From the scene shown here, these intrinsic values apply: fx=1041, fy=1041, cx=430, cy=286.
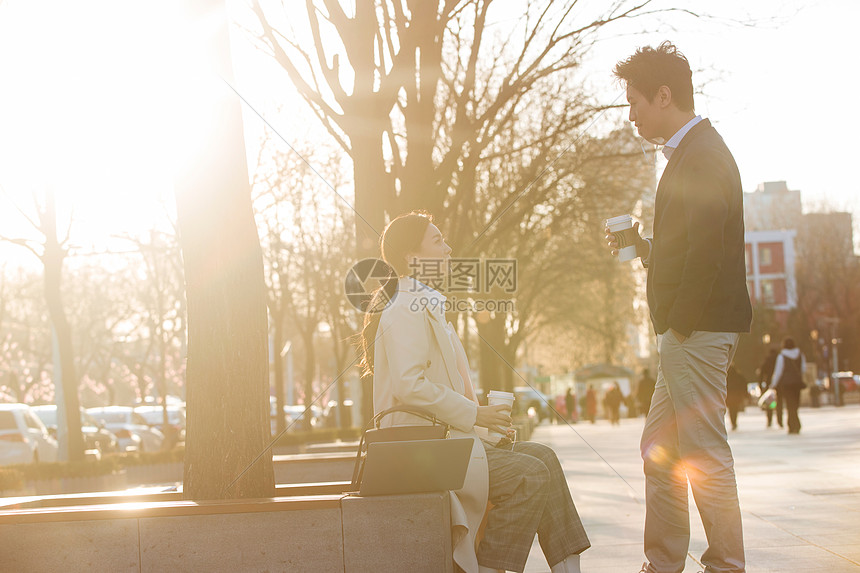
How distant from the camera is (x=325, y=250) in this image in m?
31.0

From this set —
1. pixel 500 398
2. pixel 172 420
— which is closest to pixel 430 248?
pixel 500 398

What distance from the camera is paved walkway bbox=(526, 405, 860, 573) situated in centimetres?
573

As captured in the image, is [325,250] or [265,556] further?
[325,250]

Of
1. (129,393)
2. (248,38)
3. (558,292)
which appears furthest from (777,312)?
(248,38)

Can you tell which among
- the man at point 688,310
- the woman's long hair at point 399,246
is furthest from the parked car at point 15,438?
the man at point 688,310

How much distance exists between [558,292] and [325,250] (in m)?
8.46

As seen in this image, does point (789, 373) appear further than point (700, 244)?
Yes

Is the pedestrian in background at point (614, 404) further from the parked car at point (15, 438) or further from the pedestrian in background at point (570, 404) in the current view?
the parked car at point (15, 438)

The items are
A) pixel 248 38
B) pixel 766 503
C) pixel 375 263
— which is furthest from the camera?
pixel 248 38

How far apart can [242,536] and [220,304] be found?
150 centimetres

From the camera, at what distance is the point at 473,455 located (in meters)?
4.57

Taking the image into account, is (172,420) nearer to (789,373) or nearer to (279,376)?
(279,376)

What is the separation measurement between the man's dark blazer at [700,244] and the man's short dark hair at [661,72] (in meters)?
0.19

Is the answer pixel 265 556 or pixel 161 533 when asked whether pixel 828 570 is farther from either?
pixel 161 533
